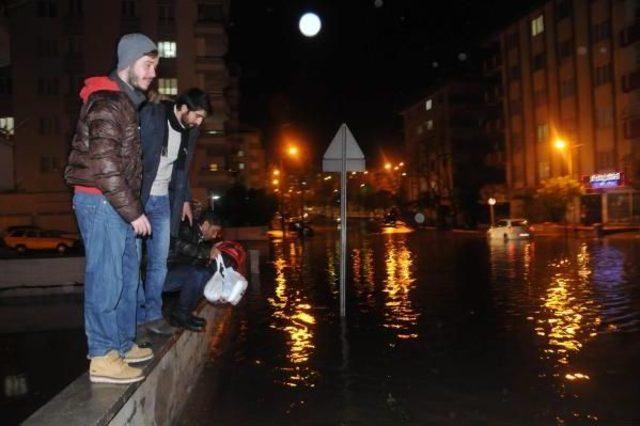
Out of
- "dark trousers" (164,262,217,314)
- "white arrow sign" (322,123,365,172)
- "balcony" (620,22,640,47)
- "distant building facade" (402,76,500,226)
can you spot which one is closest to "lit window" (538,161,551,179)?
"distant building facade" (402,76,500,226)

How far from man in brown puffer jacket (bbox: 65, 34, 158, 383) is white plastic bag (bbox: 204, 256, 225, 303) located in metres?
1.63

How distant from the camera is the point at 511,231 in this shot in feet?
123

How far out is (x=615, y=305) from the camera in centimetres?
1082

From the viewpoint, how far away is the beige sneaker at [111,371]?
12.2 feet

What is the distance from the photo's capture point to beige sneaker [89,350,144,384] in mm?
3721

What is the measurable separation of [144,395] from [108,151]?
152 cm

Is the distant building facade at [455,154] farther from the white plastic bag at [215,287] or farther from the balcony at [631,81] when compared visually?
the white plastic bag at [215,287]

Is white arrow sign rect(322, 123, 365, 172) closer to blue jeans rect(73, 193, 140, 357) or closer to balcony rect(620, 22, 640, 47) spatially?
blue jeans rect(73, 193, 140, 357)

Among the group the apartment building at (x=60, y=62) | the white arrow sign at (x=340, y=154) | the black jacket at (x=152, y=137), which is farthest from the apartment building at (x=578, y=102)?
the black jacket at (x=152, y=137)

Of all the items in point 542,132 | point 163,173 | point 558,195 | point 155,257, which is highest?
point 542,132

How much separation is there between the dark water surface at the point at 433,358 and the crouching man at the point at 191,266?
806 mm

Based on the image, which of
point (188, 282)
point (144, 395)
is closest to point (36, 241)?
point (188, 282)

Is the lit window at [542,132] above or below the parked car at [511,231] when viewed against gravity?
above

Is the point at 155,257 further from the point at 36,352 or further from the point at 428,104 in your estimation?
the point at 428,104
